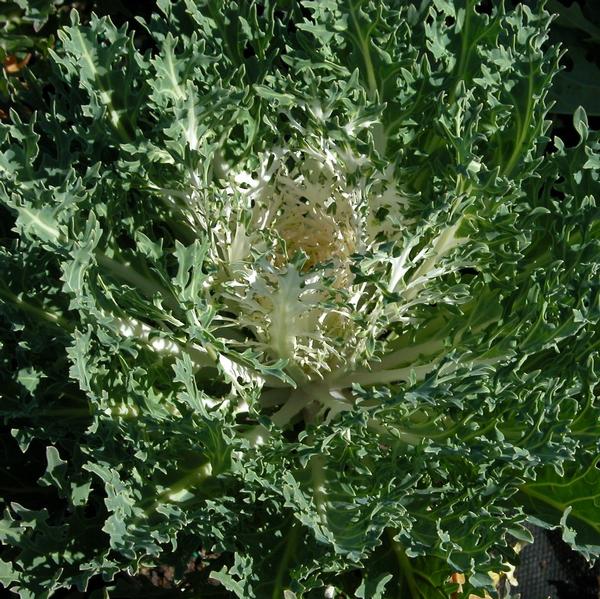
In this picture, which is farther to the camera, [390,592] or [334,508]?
[390,592]

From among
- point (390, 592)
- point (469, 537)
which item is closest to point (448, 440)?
point (469, 537)

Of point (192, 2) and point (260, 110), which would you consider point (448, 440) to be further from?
point (192, 2)

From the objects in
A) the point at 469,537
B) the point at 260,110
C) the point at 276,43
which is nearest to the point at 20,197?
the point at 260,110

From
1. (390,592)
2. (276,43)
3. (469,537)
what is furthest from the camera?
(276,43)

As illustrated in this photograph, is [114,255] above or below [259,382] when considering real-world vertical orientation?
above

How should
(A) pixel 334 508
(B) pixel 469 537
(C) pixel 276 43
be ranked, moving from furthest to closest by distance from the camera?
(C) pixel 276 43, (A) pixel 334 508, (B) pixel 469 537

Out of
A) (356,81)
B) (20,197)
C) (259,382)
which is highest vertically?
(356,81)

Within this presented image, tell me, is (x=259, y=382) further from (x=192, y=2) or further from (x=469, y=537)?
(x=192, y=2)
